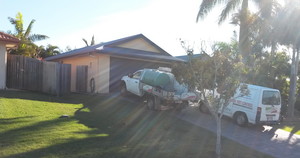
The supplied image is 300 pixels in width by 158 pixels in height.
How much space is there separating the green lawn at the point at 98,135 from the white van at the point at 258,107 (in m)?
2.66

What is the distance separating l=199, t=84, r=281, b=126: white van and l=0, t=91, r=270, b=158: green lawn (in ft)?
8.74

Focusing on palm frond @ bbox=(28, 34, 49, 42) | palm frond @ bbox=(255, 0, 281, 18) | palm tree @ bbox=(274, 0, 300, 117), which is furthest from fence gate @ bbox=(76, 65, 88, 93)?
palm frond @ bbox=(255, 0, 281, 18)

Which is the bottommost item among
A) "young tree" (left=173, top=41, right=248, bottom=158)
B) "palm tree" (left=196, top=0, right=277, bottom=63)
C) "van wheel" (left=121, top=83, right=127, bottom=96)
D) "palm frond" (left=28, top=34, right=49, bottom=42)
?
"van wheel" (left=121, top=83, right=127, bottom=96)

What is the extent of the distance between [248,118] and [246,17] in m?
9.98

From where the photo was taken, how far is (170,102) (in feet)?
37.6

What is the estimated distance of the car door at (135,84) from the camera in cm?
1326

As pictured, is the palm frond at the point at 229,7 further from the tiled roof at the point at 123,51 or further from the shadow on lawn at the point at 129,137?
the shadow on lawn at the point at 129,137

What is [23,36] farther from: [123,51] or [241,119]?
[241,119]

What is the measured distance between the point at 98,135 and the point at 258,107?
677 cm

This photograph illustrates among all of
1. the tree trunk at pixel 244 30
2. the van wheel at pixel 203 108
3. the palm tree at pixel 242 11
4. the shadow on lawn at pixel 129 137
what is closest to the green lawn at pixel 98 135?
the shadow on lawn at pixel 129 137

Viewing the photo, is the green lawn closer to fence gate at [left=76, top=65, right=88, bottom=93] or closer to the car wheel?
the car wheel

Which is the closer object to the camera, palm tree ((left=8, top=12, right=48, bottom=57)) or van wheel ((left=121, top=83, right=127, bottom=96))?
van wheel ((left=121, top=83, right=127, bottom=96))

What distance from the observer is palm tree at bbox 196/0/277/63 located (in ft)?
58.8

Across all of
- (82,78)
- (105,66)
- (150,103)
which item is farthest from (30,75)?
(150,103)
